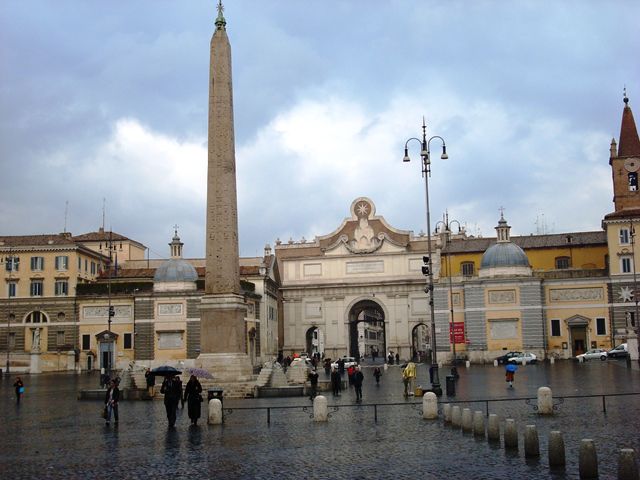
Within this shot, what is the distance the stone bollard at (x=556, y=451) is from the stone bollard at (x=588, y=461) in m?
0.92

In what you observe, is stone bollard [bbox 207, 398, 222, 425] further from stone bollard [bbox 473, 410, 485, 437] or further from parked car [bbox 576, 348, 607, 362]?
parked car [bbox 576, 348, 607, 362]

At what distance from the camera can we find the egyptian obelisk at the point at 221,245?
A: 2755 centimetres

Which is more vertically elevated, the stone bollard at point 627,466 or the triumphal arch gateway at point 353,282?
the triumphal arch gateway at point 353,282

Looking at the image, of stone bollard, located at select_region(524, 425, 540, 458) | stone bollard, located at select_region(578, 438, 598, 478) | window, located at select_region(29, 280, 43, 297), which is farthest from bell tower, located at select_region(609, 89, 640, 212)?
stone bollard, located at select_region(578, 438, 598, 478)

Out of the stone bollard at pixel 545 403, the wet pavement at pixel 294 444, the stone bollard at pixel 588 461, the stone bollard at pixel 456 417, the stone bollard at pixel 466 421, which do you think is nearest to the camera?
the stone bollard at pixel 588 461

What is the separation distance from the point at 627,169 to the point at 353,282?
923 inches

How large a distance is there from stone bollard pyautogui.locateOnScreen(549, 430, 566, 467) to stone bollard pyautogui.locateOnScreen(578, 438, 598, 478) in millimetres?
916

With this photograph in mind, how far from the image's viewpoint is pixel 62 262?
62.4 m

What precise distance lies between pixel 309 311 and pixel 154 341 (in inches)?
617

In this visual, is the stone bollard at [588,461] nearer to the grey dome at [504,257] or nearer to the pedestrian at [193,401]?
the pedestrian at [193,401]

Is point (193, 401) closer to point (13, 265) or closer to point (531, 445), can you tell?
point (531, 445)

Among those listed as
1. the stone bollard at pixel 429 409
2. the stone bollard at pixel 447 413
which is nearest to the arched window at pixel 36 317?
the stone bollard at pixel 429 409

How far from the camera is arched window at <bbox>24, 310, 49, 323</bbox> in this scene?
61938 millimetres

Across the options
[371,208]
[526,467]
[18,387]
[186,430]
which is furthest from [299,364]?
[371,208]
